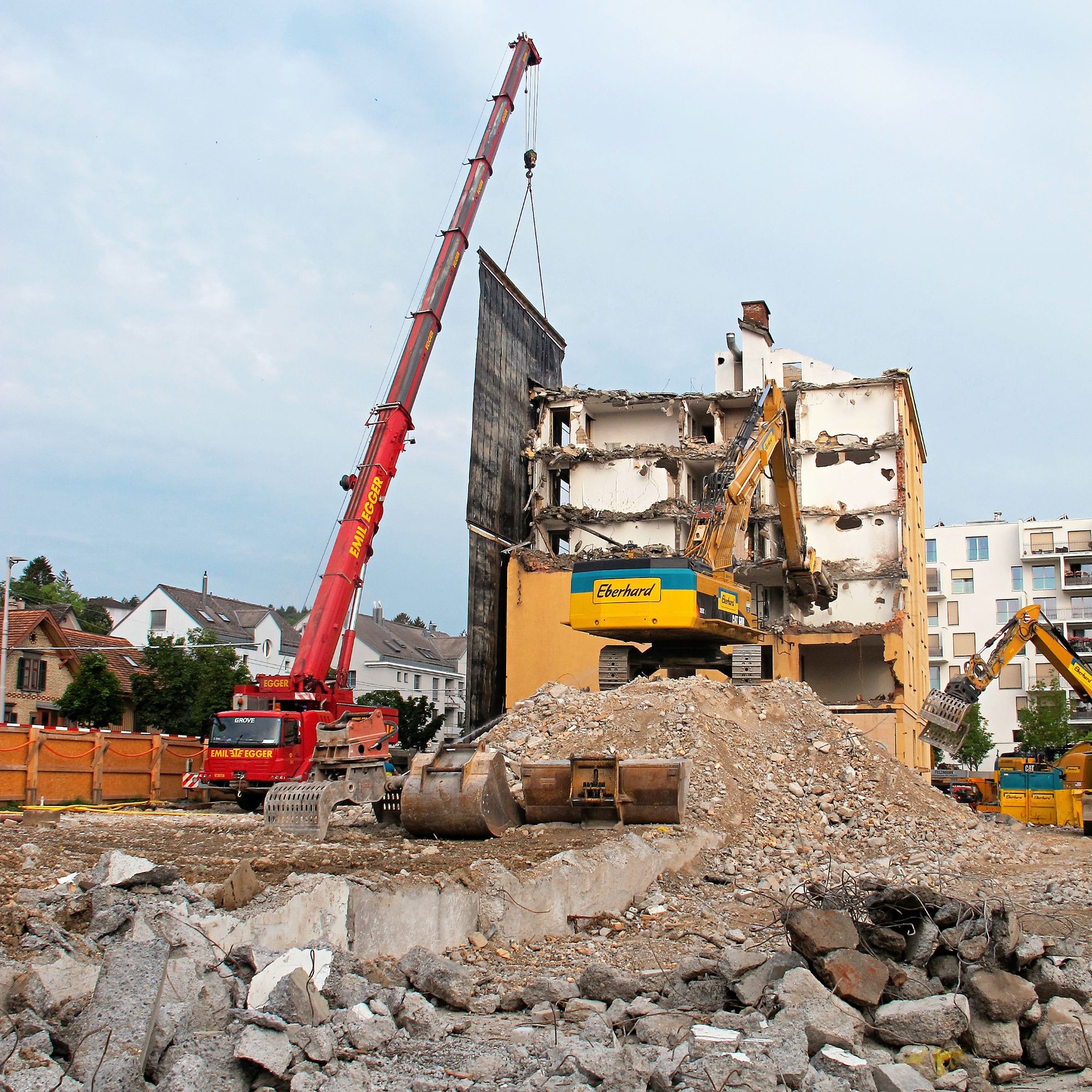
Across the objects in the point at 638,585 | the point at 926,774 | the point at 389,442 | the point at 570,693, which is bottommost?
the point at 926,774

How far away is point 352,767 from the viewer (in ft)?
46.0

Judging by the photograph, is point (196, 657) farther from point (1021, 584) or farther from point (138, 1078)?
point (1021, 584)

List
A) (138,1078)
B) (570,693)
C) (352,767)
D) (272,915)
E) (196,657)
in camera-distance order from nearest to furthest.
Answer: (138,1078)
(272,915)
(352,767)
(570,693)
(196,657)

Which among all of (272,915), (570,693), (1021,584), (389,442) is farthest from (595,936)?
(1021,584)

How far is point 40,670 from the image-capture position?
35.5 metres

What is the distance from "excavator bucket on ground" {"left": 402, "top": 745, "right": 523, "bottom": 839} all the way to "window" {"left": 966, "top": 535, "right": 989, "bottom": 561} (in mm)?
58667

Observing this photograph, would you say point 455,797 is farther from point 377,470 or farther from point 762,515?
point 762,515

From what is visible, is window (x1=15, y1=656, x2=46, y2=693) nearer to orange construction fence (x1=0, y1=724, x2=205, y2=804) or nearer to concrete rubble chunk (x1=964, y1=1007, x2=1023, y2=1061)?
orange construction fence (x1=0, y1=724, x2=205, y2=804)

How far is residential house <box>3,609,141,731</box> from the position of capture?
34.5 metres

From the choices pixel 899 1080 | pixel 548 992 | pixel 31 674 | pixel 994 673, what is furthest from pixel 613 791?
pixel 31 674

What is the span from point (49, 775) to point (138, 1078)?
15037 mm

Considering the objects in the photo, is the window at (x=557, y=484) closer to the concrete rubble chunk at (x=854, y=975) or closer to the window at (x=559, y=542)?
the window at (x=559, y=542)

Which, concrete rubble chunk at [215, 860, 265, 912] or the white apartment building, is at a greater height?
the white apartment building

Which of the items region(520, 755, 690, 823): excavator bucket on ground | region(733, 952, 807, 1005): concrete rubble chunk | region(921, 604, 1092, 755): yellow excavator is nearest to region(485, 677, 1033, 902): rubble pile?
region(520, 755, 690, 823): excavator bucket on ground
